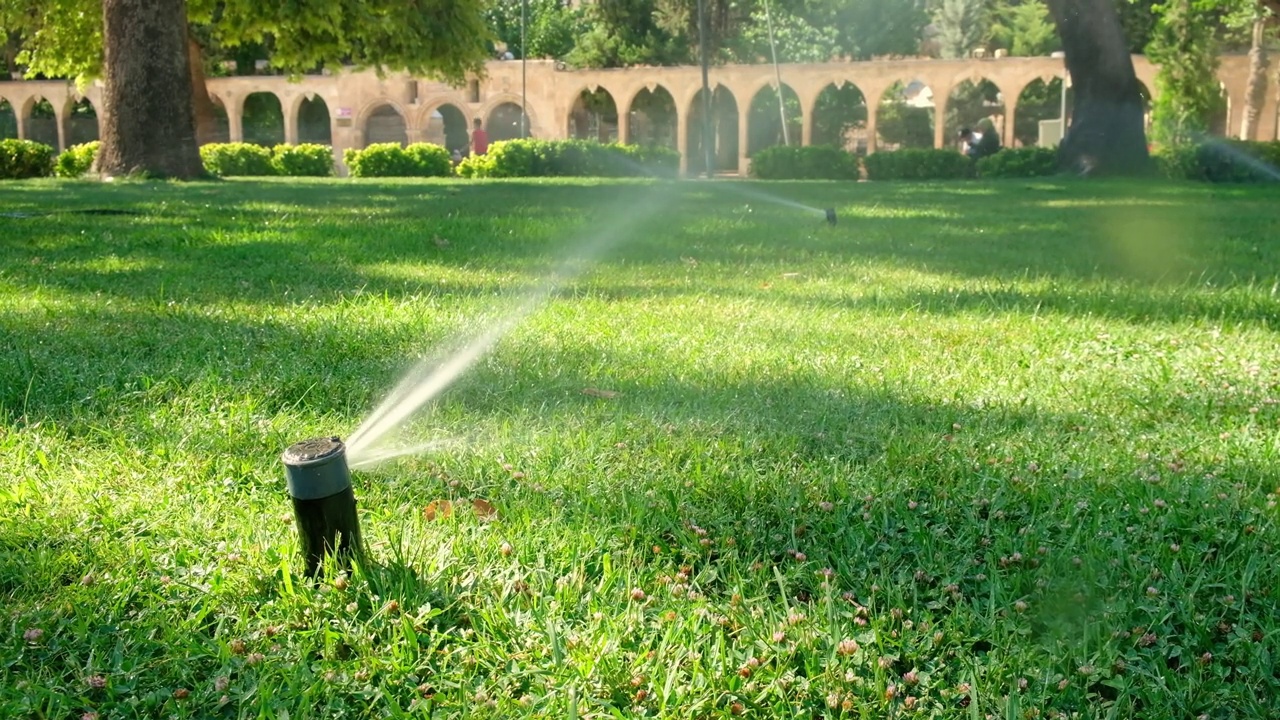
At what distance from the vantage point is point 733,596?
6.23 feet

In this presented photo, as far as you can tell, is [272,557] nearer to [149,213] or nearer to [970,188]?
[149,213]

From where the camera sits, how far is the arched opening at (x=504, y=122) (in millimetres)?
51938

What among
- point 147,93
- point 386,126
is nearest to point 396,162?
point 147,93

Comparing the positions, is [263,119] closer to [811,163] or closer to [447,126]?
[447,126]

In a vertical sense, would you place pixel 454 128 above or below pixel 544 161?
above

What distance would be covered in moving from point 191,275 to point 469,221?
3.10 meters

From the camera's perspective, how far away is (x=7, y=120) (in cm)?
5131

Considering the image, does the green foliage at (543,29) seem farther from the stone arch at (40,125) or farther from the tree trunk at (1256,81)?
the tree trunk at (1256,81)

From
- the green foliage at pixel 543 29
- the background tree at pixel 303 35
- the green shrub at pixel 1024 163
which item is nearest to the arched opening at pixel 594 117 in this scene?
the green foliage at pixel 543 29

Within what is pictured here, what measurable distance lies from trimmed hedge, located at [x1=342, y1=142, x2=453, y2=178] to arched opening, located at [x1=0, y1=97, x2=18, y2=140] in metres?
30.2

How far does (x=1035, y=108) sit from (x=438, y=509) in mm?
49834

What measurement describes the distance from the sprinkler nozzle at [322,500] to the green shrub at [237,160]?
25395 millimetres

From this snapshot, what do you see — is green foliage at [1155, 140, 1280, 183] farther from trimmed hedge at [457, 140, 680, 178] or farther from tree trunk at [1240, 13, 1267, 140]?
tree trunk at [1240, 13, 1267, 140]

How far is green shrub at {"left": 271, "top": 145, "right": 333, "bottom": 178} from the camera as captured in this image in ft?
87.6
